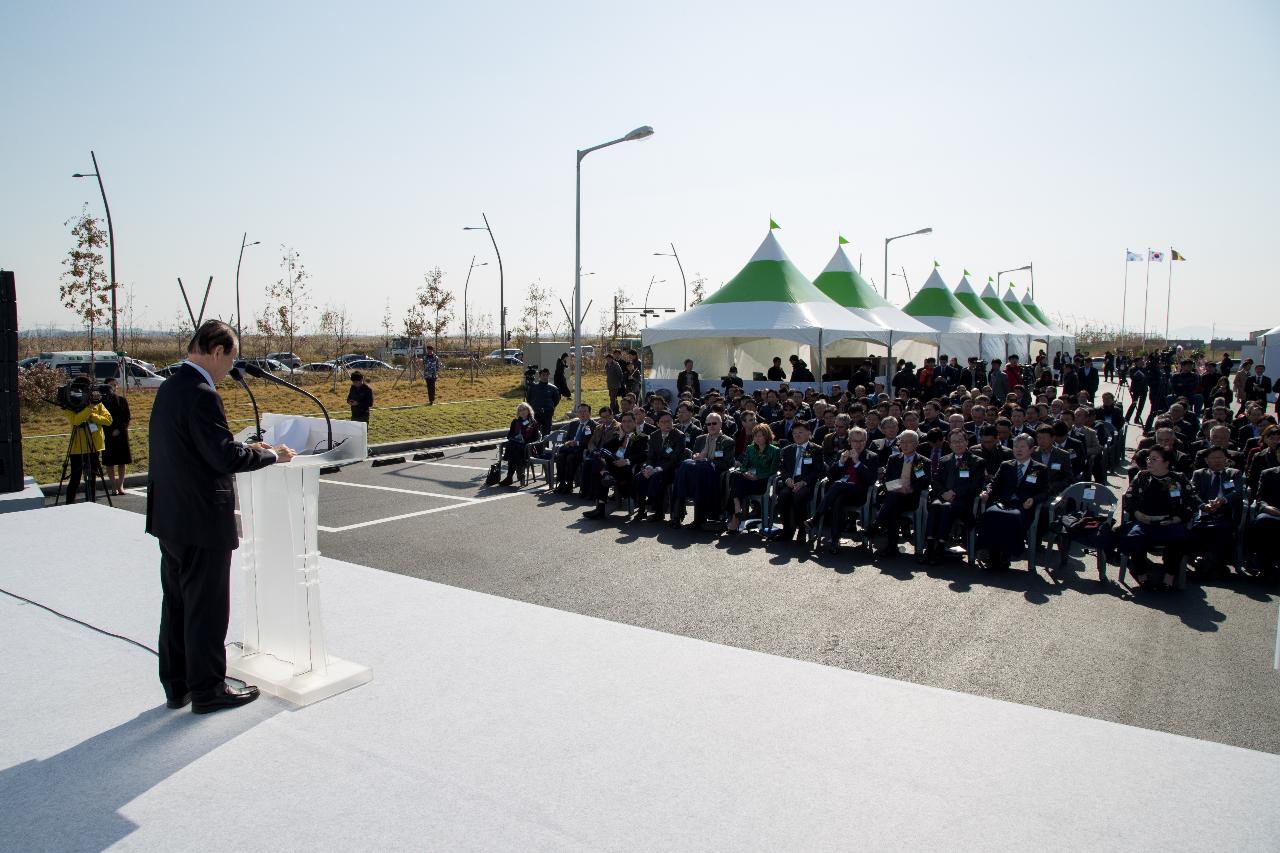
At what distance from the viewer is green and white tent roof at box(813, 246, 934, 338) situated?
23906mm

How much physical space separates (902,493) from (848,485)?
0.58 m

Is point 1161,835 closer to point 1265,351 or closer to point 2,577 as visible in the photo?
point 2,577

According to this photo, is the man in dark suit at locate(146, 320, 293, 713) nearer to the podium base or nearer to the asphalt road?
the podium base

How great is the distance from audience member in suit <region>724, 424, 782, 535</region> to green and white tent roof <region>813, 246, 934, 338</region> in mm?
15020

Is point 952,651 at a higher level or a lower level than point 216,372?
lower

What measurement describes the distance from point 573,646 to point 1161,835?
3.08m

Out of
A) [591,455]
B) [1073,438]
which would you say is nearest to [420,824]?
[591,455]

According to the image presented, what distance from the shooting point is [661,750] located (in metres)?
3.69

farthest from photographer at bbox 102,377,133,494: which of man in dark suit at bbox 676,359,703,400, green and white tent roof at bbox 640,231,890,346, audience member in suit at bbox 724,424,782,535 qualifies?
green and white tent roof at bbox 640,231,890,346

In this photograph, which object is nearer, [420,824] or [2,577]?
[420,824]

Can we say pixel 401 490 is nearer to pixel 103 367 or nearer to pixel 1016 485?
pixel 1016 485

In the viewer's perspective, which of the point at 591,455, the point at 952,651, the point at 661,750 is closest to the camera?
the point at 661,750

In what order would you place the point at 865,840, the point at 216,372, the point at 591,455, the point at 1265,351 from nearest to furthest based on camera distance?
the point at 865,840 < the point at 216,372 < the point at 591,455 < the point at 1265,351

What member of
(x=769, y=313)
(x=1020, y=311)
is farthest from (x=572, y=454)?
(x=1020, y=311)
